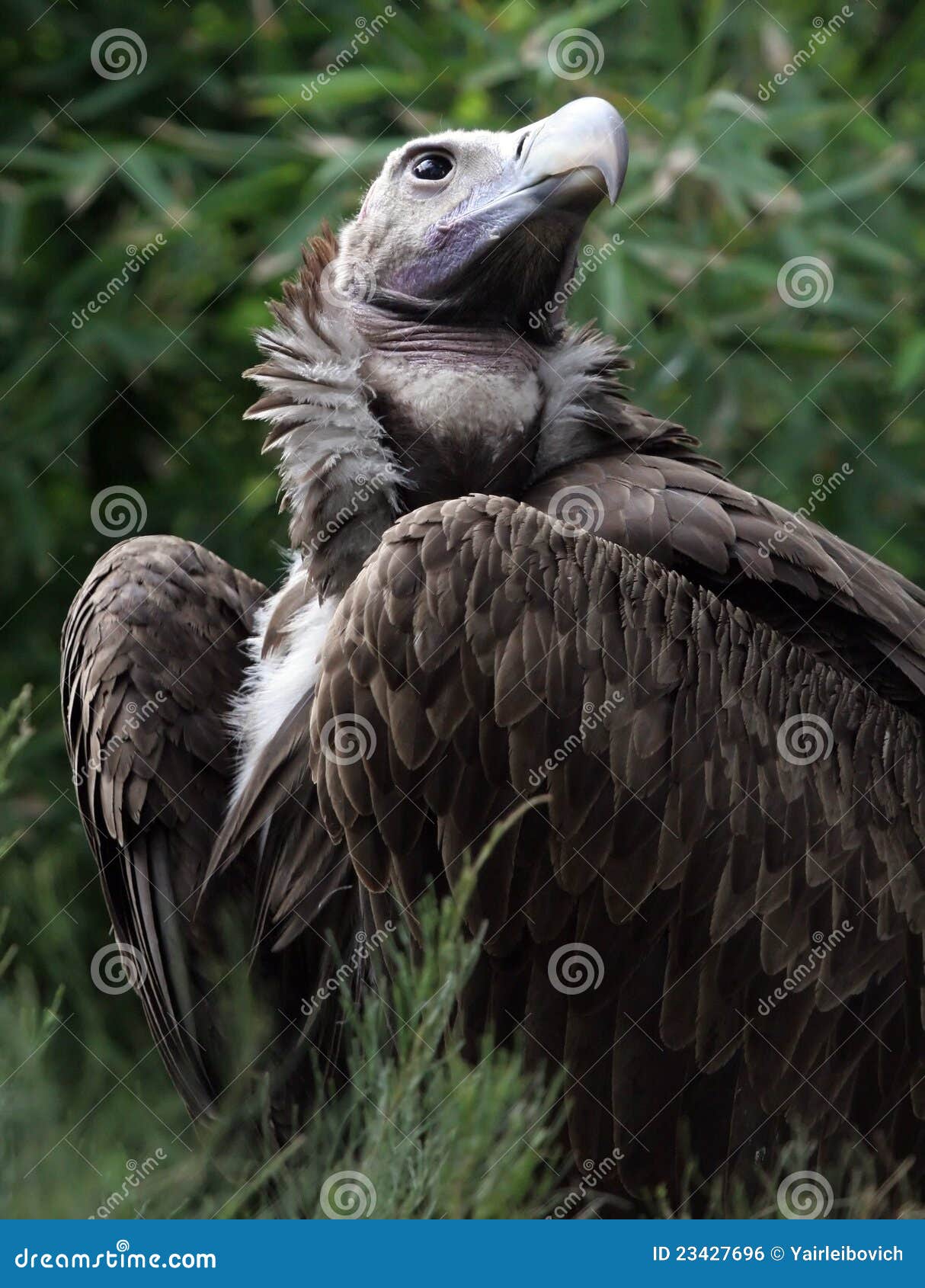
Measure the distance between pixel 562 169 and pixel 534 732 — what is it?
1.48m

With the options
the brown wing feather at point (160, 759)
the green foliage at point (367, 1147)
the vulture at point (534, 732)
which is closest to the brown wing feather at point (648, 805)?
the vulture at point (534, 732)

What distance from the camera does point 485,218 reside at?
436cm

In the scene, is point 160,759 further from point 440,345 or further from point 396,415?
point 440,345

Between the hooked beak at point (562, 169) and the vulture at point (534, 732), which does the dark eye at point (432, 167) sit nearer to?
the vulture at point (534, 732)

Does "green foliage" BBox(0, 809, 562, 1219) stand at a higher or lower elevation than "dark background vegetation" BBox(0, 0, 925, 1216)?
lower

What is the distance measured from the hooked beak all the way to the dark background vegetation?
1964 millimetres

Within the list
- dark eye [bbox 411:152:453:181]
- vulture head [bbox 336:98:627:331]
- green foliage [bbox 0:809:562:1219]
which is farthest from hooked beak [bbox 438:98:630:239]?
green foliage [bbox 0:809:562:1219]

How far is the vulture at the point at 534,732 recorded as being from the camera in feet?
11.6

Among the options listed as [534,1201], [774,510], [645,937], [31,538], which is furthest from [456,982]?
[31,538]

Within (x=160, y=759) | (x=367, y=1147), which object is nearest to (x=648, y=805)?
(x=367, y=1147)

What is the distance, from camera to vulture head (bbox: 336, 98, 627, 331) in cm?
415

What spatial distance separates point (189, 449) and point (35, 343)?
2.58ft

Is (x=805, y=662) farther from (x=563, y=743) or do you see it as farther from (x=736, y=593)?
(x=563, y=743)

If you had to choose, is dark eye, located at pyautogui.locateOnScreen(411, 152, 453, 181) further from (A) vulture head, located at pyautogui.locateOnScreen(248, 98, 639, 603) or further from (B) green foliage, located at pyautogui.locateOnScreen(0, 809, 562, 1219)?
(B) green foliage, located at pyautogui.locateOnScreen(0, 809, 562, 1219)
